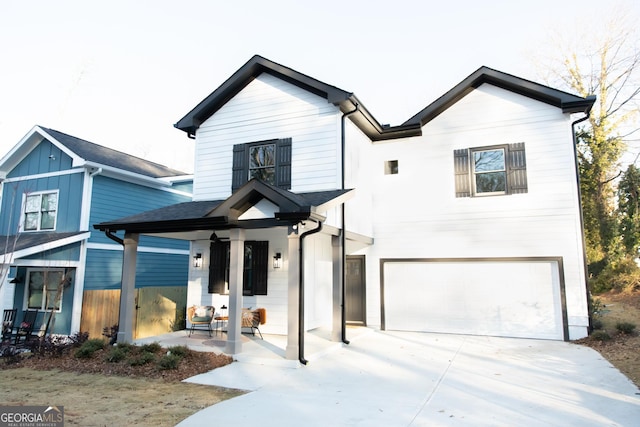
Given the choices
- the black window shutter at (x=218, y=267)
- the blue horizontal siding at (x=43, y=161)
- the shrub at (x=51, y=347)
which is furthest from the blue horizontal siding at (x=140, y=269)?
the black window shutter at (x=218, y=267)

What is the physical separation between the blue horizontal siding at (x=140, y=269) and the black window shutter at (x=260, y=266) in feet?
16.9

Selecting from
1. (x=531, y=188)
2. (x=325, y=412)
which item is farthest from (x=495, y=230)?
(x=325, y=412)

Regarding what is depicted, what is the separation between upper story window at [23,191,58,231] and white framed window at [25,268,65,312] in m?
1.32

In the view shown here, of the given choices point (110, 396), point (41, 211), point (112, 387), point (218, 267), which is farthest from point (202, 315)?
point (41, 211)

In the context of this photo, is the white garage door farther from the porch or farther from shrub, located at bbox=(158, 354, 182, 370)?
shrub, located at bbox=(158, 354, 182, 370)

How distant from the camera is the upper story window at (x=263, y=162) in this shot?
1001 centimetres

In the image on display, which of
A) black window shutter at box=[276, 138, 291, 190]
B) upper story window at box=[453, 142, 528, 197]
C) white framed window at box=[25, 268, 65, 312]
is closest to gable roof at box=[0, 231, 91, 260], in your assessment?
white framed window at box=[25, 268, 65, 312]

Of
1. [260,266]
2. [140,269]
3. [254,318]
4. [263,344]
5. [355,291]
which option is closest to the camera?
[263,344]

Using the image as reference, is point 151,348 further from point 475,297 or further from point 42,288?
point 475,297

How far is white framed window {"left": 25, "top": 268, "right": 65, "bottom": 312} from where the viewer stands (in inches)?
474

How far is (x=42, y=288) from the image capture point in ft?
40.7

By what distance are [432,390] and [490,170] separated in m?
6.90

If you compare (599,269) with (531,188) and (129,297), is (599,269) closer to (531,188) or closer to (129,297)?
(531,188)

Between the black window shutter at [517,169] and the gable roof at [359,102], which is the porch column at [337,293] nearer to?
the gable roof at [359,102]
